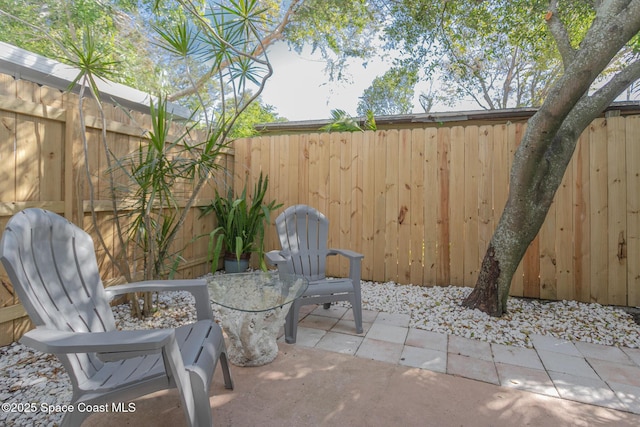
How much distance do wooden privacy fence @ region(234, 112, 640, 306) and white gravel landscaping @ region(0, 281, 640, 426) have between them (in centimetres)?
28

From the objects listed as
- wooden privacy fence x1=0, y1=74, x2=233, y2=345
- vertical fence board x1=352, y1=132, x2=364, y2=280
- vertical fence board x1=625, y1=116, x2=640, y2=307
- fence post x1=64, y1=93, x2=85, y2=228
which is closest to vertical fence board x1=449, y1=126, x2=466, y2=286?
vertical fence board x1=352, y1=132, x2=364, y2=280

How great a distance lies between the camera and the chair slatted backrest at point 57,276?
1.17m

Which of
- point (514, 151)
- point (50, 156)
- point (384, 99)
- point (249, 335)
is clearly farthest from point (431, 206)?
point (384, 99)

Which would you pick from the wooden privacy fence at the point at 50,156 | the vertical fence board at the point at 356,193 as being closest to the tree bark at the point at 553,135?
the vertical fence board at the point at 356,193

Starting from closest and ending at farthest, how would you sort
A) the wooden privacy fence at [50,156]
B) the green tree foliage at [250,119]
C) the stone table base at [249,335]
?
the stone table base at [249,335] → the wooden privacy fence at [50,156] → the green tree foliage at [250,119]

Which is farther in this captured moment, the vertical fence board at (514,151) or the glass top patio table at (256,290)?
the vertical fence board at (514,151)

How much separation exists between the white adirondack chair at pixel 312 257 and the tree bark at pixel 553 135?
121 cm

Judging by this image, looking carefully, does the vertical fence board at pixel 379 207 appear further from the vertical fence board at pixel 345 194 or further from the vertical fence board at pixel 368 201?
the vertical fence board at pixel 345 194

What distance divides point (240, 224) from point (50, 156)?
6.65ft

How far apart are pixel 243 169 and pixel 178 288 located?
3102 millimetres

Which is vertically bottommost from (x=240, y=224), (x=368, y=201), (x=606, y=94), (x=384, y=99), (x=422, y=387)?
(x=422, y=387)

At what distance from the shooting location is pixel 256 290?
2320mm

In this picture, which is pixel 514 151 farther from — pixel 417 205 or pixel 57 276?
pixel 57 276

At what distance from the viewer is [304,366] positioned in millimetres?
2098
